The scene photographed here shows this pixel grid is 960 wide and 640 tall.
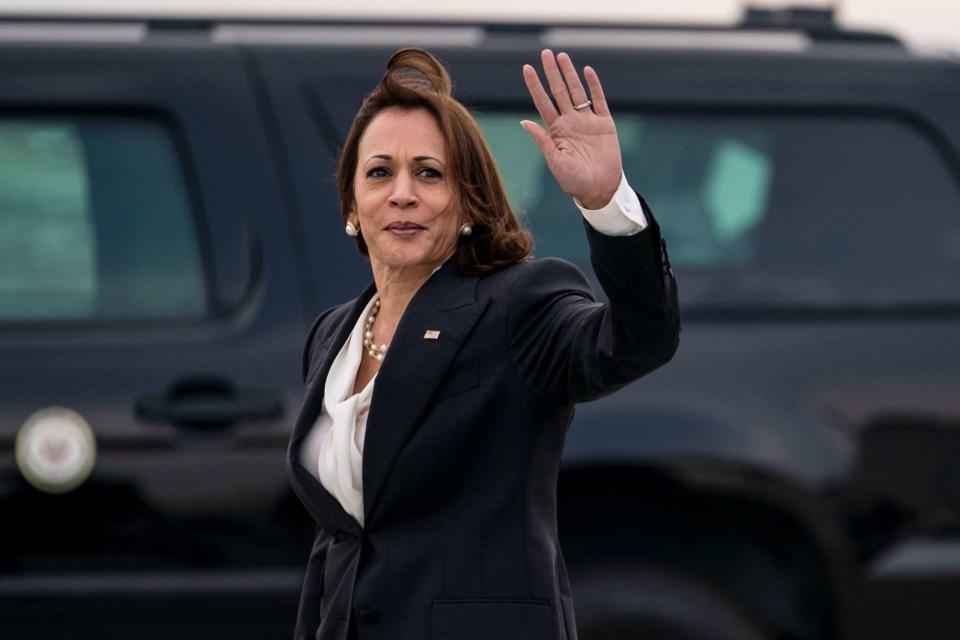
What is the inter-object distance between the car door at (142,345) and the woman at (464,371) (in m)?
0.96

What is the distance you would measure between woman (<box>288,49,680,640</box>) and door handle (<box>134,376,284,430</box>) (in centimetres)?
96

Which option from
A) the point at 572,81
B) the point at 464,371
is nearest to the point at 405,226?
the point at 464,371

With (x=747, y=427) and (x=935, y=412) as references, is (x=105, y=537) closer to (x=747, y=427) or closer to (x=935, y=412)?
(x=747, y=427)

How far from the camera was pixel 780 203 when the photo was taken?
350 centimetres

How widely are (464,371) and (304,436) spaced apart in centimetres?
31

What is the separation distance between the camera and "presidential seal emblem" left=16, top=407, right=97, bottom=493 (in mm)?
3178

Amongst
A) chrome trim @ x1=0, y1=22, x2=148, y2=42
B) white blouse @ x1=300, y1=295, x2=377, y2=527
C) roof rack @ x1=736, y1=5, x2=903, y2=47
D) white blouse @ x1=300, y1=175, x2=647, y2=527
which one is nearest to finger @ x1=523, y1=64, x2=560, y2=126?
white blouse @ x1=300, y1=175, x2=647, y2=527

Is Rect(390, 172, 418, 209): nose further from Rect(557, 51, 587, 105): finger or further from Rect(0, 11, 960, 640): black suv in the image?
Rect(0, 11, 960, 640): black suv

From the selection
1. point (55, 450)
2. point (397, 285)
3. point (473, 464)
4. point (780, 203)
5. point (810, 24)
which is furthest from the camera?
point (810, 24)

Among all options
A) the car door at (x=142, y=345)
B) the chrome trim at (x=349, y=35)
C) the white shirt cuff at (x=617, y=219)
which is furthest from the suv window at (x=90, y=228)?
the white shirt cuff at (x=617, y=219)

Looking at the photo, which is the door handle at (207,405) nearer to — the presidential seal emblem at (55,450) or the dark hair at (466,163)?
the presidential seal emblem at (55,450)

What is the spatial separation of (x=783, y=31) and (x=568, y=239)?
2.61 feet

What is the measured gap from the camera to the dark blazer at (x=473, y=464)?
2074 mm

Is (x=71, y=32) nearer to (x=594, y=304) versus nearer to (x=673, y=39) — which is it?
(x=673, y=39)
